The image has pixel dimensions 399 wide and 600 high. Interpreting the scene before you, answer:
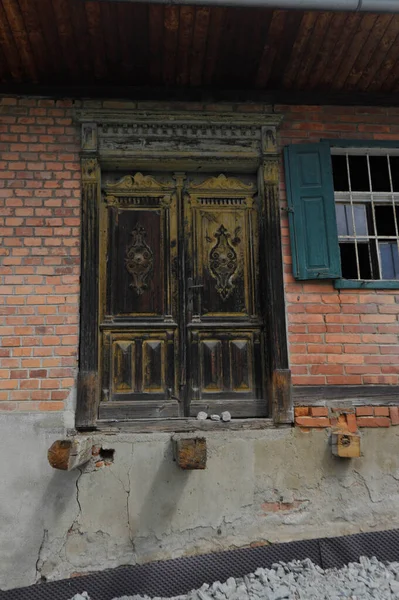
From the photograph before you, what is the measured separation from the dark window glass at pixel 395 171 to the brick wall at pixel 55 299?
1.06 m

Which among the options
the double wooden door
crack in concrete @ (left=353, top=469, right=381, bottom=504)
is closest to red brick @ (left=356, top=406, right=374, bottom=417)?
crack in concrete @ (left=353, top=469, right=381, bottom=504)

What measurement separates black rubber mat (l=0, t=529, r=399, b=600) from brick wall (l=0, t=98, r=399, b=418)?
1207 millimetres

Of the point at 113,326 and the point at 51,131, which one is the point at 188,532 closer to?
the point at 113,326

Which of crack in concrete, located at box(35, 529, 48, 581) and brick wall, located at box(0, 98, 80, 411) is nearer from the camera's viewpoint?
crack in concrete, located at box(35, 529, 48, 581)

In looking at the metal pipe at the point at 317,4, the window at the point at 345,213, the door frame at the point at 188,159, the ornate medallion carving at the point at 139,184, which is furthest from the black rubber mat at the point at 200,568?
the metal pipe at the point at 317,4

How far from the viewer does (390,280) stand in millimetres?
4254

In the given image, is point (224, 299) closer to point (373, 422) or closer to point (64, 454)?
point (373, 422)

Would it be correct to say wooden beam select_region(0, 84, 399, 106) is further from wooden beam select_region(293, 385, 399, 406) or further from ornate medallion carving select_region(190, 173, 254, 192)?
wooden beam select_region(293, 385, 399, 406)

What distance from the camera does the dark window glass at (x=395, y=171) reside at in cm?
456

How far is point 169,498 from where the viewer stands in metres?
3.71

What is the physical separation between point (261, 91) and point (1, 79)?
2244 millimetres

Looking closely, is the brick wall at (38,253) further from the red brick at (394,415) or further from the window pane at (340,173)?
the red brick at (394,415)

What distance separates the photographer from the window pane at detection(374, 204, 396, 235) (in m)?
4.45

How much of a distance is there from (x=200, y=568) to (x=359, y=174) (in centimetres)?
352
